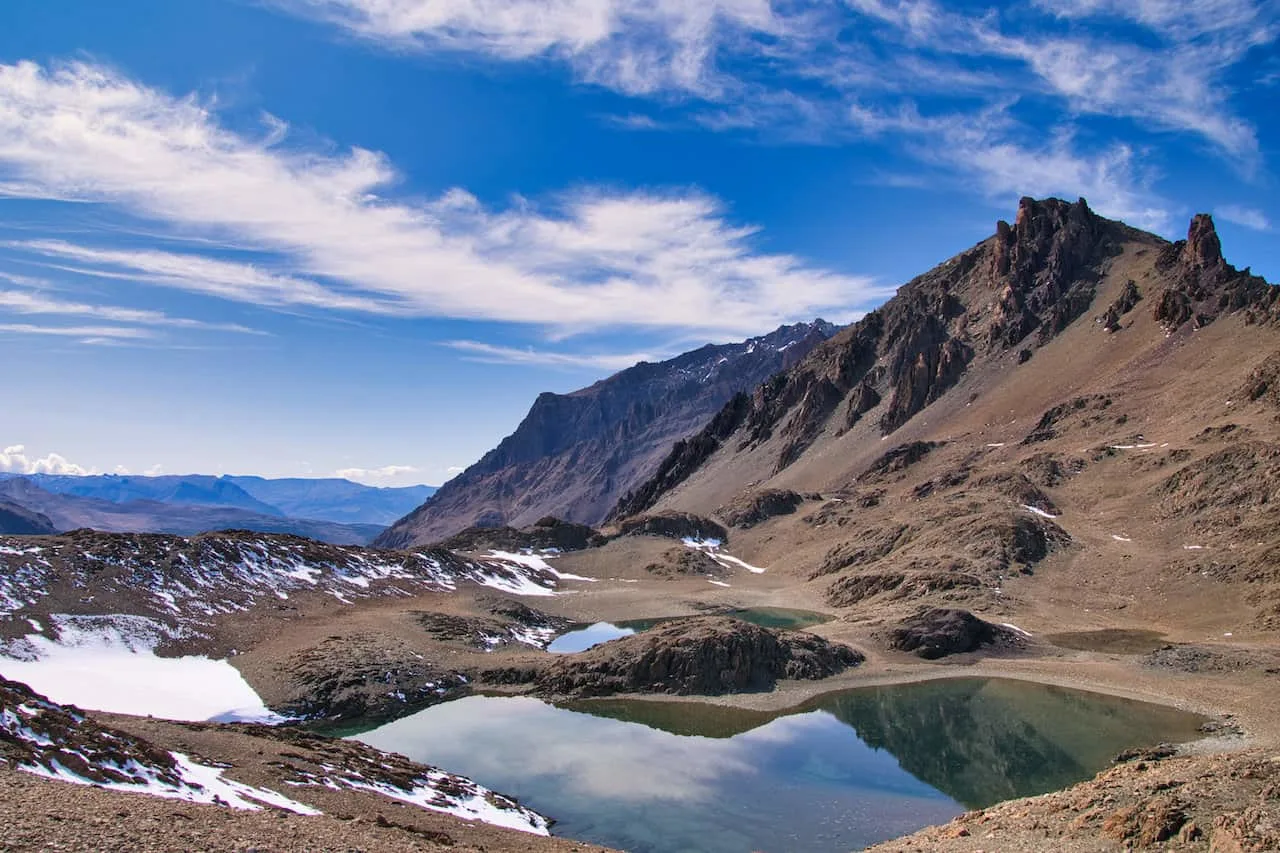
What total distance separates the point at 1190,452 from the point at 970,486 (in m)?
29.7

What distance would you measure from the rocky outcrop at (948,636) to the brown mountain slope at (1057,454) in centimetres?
957

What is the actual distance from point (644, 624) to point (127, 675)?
53.9 metres

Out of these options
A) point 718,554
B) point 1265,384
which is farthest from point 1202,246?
point 718,554

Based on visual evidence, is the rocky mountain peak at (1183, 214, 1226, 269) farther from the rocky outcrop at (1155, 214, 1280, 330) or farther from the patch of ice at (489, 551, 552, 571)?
the patch of ice at (489, 551, 552, 571)

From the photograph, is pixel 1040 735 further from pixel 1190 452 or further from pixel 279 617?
pixel 1190 452

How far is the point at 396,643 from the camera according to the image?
194 ft

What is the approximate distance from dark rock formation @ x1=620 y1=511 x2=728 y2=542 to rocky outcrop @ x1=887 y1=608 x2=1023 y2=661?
7836 centimetres

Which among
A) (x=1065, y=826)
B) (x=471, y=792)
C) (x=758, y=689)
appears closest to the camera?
(x=1065, y=826)

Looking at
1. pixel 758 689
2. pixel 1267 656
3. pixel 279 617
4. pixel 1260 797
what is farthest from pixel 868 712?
pixel 279 617

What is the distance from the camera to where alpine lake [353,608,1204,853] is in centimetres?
3234

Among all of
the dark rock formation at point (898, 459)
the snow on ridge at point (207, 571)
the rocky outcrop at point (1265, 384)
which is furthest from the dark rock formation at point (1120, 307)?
the snow on ridge at point (207, 571)

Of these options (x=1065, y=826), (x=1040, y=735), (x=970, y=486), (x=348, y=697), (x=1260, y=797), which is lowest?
(x=348, y=697)

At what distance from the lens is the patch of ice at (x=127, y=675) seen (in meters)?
41.2

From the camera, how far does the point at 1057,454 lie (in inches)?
4488
